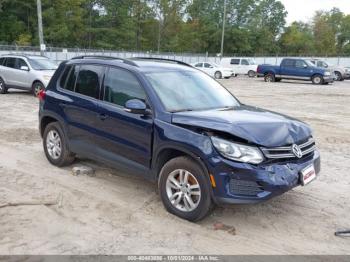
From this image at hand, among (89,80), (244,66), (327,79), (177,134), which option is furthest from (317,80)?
(177,134)

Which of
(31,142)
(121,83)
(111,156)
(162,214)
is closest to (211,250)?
(162,214)

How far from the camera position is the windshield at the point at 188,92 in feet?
18.5

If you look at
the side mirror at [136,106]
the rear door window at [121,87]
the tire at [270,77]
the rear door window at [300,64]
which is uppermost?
the rear door window at [121,87]

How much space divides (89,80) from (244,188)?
3026 mm

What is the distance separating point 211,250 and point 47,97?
13.3 feet

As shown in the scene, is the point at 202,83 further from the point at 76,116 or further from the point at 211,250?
the point at 211,250

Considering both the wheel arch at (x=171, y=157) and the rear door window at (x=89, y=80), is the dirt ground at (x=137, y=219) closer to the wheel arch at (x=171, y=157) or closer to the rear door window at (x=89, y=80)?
the wheel arch at (x=171, y=157)

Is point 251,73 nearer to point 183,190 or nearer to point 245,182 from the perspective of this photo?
point 183,190

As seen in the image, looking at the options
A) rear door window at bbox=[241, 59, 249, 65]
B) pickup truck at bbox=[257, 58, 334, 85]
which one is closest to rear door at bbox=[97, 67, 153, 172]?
pickup truck at bbox=[257, 58, 334, 85]

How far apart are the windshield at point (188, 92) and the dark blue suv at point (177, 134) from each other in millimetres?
18

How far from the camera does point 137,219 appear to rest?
5.16m

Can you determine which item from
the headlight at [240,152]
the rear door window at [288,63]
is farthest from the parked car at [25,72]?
the rear door window at [288,63]

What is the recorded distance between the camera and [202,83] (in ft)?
20.8

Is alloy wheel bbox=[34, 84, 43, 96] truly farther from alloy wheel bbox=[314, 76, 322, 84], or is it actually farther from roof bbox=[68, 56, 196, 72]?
alloy wheel bbox=[314, 76, 322, 84]
